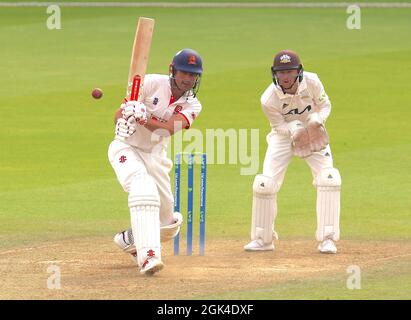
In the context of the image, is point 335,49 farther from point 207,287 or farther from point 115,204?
point 207,287

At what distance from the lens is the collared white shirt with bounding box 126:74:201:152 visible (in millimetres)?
9922

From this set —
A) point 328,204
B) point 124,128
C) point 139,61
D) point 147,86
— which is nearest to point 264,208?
point 328,204

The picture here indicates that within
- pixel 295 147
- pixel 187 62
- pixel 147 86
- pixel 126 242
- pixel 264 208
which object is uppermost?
pixel 187 62

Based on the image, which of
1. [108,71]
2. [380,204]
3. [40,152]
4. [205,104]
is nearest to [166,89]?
[380,204]

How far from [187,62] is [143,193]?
1086 mm

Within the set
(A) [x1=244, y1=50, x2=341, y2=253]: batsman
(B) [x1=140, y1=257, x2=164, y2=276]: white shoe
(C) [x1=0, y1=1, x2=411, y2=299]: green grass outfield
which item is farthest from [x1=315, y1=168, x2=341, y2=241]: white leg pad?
(B) [x1=140, y1=257, x2=164, y2=276]: white shoe

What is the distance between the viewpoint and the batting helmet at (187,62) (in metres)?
9.78

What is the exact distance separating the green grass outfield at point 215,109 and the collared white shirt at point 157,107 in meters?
1.60

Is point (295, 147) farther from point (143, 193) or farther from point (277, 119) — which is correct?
point (143, 193)

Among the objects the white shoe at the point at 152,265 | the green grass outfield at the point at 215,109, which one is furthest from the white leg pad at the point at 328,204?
the white shoe at the point at 152,265

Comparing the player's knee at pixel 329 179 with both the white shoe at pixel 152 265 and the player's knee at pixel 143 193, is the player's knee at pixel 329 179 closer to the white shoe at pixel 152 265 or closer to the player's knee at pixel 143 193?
the player's knee at pixel 143 193

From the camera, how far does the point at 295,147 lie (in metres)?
10.7

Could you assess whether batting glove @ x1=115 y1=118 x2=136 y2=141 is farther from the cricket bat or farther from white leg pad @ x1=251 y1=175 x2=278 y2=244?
white leg pad @ x1=251 y1=175 x2=278 y2=244
